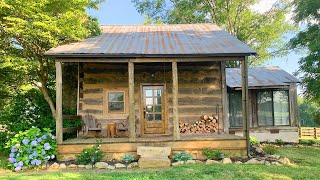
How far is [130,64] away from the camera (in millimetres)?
9672

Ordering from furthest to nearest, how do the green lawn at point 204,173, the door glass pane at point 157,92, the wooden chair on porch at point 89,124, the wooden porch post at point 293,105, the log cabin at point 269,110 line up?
the wooden porch post at point 293,105 < the log cabin at point 269,110 < the door glass pane at point 157,92 < the wooden chair on porch at point 89,124 < the green lawn at point 204,173

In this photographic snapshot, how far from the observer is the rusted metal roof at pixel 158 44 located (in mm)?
9523

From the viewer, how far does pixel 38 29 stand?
33.3 feet

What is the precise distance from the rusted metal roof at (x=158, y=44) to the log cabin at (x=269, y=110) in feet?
12.2

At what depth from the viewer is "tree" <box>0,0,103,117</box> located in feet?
32.9

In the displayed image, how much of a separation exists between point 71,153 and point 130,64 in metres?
3.12

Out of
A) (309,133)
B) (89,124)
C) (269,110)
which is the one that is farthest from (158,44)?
(309,133)

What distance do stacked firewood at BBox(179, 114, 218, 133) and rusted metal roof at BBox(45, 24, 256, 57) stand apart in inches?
114

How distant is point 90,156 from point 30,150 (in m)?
1.61

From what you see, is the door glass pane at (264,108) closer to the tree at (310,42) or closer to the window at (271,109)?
the window at (271,109)

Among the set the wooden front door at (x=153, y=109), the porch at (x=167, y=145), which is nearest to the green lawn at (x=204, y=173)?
the porch at (x=167, y=145)

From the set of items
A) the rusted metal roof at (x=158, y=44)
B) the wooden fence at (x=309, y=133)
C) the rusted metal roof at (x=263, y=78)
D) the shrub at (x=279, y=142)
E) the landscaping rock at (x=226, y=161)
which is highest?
the rusted metal roof at (x=158, y=44)

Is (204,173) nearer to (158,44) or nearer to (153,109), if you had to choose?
(153,109)

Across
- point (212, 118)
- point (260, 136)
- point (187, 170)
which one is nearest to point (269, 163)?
point (187, 170)
